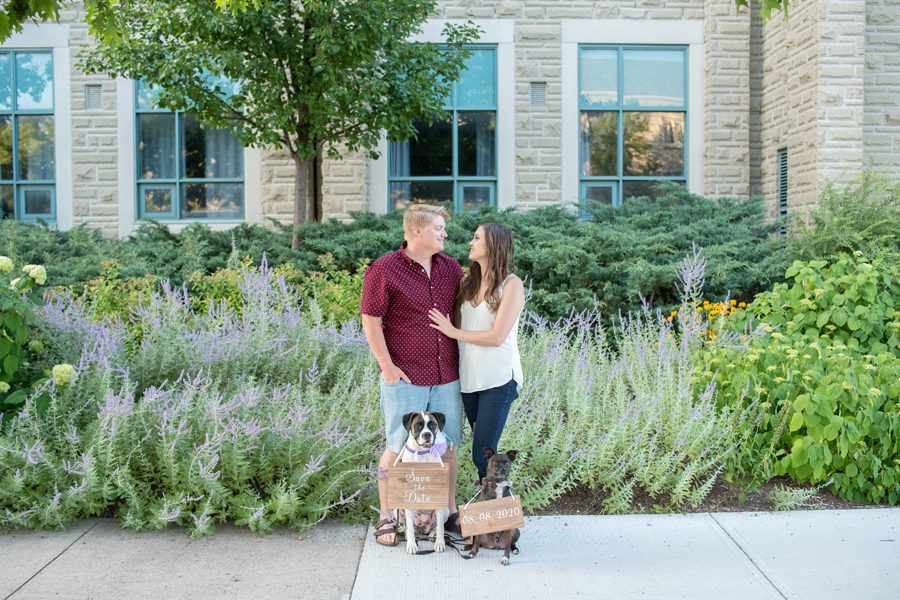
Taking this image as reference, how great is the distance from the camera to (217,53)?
34.1 feet

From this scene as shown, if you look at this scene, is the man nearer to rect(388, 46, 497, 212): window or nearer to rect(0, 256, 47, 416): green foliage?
rect(0, 256, 47, 416): green foliage

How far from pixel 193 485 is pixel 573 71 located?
1014 centimetres

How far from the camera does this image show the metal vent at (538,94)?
518 inches

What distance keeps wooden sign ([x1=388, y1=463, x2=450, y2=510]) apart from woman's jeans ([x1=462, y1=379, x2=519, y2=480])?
334 millimetres

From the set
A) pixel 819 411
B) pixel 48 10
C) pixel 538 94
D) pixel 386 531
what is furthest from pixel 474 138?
pixel 386 531

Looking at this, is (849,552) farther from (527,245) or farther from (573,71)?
(573,71)

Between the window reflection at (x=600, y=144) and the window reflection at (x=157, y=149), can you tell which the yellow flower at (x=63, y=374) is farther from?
the window reflection at (x=600, y=144)

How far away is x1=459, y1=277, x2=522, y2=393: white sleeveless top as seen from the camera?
168 inches

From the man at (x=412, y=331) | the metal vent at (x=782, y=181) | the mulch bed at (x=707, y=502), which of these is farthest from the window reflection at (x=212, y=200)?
the man at (x=412, y=331)

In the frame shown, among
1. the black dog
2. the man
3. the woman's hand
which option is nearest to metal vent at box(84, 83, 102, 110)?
the man

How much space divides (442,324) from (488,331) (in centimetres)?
23

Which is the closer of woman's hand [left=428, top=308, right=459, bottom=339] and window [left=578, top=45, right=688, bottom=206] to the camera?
woman's hand [left=428, top=308, right=459, bottom=339]

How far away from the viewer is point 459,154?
13.3 meters

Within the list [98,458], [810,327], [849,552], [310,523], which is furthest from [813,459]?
[98,458]
